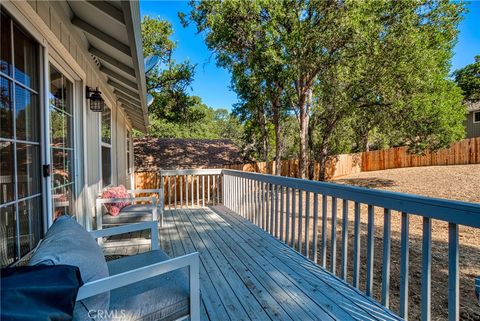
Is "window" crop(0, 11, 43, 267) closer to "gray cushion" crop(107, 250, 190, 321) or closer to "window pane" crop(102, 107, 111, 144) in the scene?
"gray cushion" crop(107, 250, 190, 321)

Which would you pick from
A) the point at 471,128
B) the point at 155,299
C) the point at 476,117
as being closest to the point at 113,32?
the point at 155,299

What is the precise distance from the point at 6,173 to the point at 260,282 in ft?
6.94

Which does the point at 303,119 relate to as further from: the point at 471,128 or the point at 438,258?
the point at 471,128

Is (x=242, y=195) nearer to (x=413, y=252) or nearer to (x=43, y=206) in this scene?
(x=413, y=252)

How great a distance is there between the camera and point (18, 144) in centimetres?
172

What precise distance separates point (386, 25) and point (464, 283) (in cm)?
717

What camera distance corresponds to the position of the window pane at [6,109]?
5.02 ft

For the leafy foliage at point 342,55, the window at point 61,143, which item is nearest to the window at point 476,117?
the leafy foliage at point 342,55

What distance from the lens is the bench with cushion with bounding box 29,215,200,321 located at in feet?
3.90

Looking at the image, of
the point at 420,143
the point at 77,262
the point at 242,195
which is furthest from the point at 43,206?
the point at 420,143

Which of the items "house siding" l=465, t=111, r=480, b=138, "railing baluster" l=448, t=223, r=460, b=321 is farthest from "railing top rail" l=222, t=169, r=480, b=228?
"house siding" l=465, t=111, r=480, b=138

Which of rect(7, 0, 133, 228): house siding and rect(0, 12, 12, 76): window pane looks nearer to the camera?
rect(0, 12, 12, 76): window pane

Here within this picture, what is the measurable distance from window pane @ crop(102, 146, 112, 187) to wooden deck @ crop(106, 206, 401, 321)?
1.63 meters

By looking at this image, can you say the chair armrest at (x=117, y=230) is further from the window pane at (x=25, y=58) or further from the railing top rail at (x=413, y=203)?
the railing top rail at (x=413, y=203)
